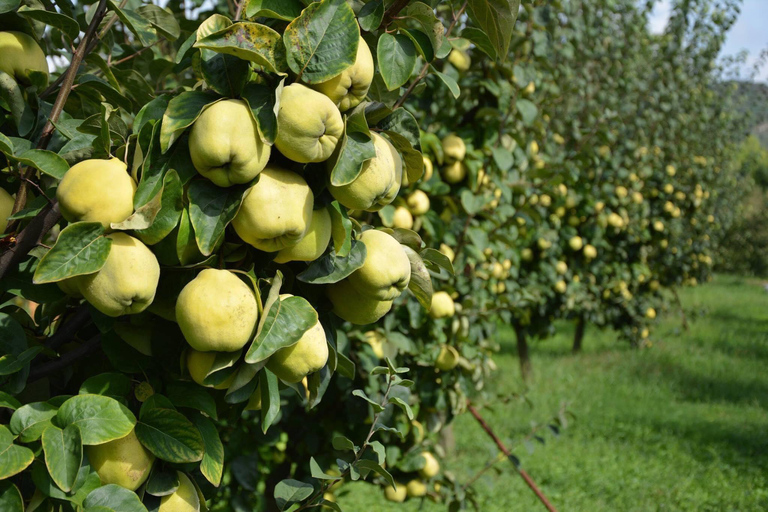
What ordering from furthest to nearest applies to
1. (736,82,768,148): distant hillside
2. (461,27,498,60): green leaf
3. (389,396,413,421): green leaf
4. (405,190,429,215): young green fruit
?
(736,82,768,148): distant hillside, (405,190,429,215): young green fruit, (461,27,498,60): green leaf, (389,396,413,421): green leaf

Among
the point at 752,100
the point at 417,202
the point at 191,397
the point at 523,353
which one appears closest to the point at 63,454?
the point at 191,397

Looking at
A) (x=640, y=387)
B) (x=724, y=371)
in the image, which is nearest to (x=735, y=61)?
(x=724, y=371)

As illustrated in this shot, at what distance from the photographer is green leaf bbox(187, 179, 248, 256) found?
0.67 meters

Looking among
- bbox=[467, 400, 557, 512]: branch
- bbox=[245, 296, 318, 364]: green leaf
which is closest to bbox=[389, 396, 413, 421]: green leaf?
bbox=[245, 296, 318, 364]: green leaf

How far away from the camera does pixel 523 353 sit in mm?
6438

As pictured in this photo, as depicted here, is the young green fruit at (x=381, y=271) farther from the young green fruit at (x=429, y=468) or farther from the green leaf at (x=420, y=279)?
the young green fruit at (x=429, y=468)

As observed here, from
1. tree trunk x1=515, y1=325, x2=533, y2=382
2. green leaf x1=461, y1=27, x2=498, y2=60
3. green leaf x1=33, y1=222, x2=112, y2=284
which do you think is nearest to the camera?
green leaf x1=33, y1=222, x2=112, y2=284

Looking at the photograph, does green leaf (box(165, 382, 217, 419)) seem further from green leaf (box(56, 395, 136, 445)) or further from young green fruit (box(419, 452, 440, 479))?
young green fruit (box(419, 452, 440, 479))

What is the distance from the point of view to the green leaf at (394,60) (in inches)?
31.0

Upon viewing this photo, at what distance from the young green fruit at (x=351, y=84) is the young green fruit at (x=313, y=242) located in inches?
5.1

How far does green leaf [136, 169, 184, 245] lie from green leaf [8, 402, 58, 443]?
0.22 m

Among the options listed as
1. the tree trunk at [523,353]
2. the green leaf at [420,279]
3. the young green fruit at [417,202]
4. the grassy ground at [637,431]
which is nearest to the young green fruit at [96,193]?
the green leaf at [420,279]

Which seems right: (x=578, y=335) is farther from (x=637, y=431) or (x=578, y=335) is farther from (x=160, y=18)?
(x=160, y=18)

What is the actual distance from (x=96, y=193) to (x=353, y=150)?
270mm
